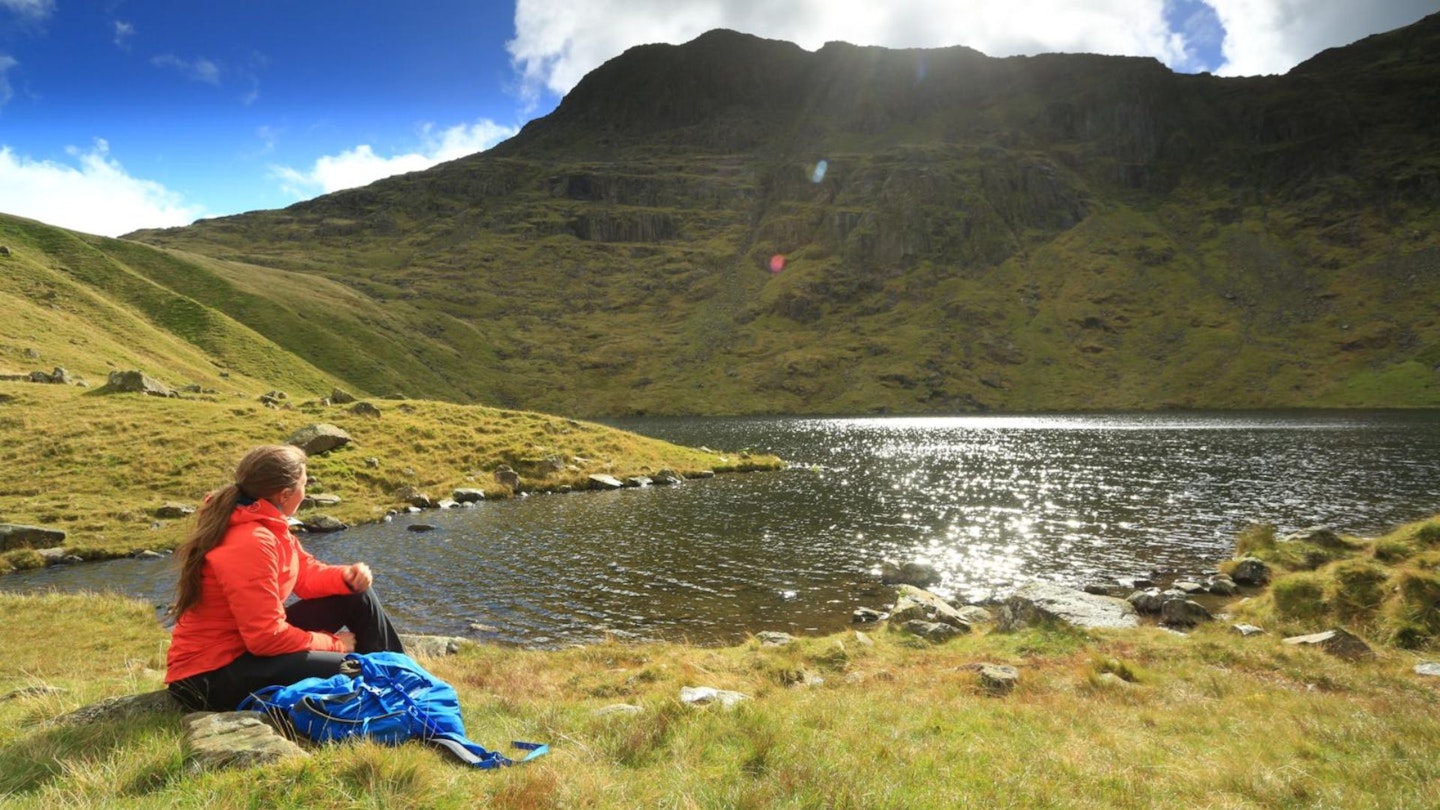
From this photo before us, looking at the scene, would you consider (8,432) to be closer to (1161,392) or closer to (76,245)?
(76,245)

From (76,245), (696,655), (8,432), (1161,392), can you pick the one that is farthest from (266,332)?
(1161,392)

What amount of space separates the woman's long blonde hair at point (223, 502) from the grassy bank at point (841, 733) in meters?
1.32

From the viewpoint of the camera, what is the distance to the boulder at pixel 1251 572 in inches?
1024

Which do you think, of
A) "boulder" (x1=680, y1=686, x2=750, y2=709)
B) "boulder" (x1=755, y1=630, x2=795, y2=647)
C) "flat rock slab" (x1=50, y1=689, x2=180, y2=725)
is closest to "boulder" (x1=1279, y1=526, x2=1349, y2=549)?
"boulder" (x1=755, y1=630, x2=795, y2=647)

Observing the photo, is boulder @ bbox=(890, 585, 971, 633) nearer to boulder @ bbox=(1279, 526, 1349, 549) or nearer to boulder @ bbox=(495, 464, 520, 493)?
boulder @ bbox=(1279, 526, 1349, 549)

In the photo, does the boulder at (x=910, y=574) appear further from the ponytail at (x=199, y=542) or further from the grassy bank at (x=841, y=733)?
the ponytail at (x=199, y=542)

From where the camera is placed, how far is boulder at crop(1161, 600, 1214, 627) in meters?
21.3

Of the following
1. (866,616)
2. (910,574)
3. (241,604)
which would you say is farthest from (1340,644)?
(241,604)

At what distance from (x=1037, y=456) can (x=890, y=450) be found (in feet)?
56.5

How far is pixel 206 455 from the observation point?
39.1 metres

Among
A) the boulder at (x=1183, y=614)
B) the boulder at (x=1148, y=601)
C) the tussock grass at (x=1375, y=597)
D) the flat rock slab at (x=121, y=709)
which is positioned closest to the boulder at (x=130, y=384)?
the flat rock slab at (x=121, y=709)

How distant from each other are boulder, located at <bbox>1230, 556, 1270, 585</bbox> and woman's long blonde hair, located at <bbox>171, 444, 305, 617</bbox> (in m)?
32.0

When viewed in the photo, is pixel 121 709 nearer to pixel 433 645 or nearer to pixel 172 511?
pixel 433 645

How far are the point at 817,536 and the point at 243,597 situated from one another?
104ft
